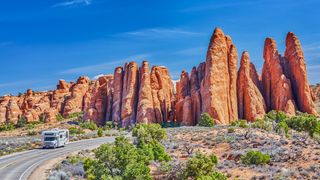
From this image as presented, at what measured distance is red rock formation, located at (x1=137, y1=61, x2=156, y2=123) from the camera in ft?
265

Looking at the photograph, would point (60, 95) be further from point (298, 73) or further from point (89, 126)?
point (298, 73)

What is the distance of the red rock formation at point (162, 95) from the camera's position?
85438 millimetres

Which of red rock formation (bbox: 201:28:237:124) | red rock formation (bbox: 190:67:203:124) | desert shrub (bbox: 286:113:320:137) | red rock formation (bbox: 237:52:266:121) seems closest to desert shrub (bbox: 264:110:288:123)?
red rock formation (bbox: 237:52:266:121)

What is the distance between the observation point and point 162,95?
88.9 meters

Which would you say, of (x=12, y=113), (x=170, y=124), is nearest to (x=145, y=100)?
(x=170, y=124)

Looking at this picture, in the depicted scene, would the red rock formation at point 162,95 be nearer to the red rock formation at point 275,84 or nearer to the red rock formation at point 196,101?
the red rock formation at point 196,101

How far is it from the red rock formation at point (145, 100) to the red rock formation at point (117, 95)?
7021 millimetres

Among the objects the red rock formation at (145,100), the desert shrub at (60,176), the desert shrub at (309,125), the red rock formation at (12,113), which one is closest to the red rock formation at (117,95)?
the red rock formation at (145,100)

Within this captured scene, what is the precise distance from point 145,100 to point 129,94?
5.62 meters

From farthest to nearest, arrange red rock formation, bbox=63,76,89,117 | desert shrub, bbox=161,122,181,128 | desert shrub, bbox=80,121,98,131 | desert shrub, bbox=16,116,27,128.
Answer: red rock formation, bbox=63,76,89,117
desert shrub, bbox=16,116,27,128
desert shrub, bbox=80,121,98,131
desert shrub, bbox=161,122,181,128

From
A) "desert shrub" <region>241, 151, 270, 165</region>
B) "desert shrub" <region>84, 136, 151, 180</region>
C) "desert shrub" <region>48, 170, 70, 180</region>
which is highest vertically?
"desert shrub" <region>84, 136, 151, 180</region>

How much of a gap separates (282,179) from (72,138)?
172 feet

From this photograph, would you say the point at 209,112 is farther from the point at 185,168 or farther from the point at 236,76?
the point at 185,168

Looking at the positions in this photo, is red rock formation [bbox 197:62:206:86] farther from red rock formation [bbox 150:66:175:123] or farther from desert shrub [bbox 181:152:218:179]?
desert shrub [bbox 181:152:218:179]
